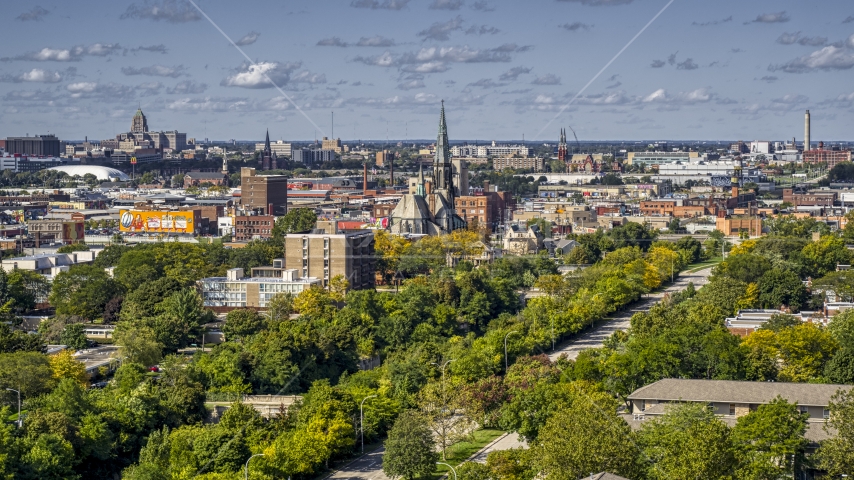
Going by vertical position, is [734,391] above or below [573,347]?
above

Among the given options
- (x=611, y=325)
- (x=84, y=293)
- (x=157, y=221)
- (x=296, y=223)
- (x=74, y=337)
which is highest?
(x=296, y=223)

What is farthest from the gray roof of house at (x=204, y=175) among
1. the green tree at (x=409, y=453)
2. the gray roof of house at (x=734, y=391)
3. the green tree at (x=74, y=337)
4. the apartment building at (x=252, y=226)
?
the green tree at (x=409, y=453)

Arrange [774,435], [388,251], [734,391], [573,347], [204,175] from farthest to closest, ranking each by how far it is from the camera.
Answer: [204,175], [388,251], [573,347], [734,391], [774,435]

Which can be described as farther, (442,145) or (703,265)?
(442,145)

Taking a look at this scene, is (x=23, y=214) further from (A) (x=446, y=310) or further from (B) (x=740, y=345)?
(B) (x=740, y=345)

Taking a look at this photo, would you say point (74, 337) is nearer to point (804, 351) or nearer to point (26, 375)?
point (26, 375)

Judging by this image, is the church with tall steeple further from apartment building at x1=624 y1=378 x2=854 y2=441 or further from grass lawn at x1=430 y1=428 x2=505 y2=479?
apartment building at x1=624 y1=378 x2=854 y2=441

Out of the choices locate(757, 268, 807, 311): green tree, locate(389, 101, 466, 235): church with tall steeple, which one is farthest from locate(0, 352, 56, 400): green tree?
locate(389, 101, 466, 235): church with tall steeple

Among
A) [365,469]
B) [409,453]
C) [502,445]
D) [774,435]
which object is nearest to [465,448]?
[502,445]
